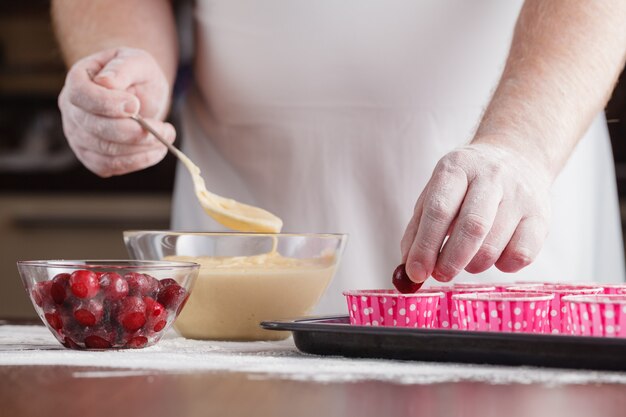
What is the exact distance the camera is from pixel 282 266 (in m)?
1.03

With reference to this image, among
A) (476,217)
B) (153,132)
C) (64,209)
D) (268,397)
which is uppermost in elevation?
(64,209)

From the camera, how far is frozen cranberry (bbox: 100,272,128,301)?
2.70 feet

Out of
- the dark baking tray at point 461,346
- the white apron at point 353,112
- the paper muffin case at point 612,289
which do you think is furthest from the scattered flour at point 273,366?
the white apron at point 353,112

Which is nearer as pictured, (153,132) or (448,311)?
(448,311)

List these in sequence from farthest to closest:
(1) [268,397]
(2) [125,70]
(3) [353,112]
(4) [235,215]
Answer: (3) [353,112] → (2) [125,70] → (4) [235,215] → (1) [268,397]

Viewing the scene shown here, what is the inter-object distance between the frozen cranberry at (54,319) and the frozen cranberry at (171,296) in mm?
89

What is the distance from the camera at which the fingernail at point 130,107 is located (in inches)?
45.1

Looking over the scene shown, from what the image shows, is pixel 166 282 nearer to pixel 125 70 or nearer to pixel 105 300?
pixel 105 300

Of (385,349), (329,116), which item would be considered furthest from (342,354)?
(329,116)

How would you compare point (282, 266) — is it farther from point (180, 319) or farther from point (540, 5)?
point (540, 5)

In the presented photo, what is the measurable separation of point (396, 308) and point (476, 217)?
0.11 metres

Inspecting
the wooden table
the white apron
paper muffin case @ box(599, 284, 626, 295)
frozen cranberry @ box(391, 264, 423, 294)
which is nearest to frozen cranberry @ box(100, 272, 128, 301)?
the wooden table

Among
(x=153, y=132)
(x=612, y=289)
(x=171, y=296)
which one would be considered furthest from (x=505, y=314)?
(x=153, y=132)

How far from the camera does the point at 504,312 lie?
83cm
